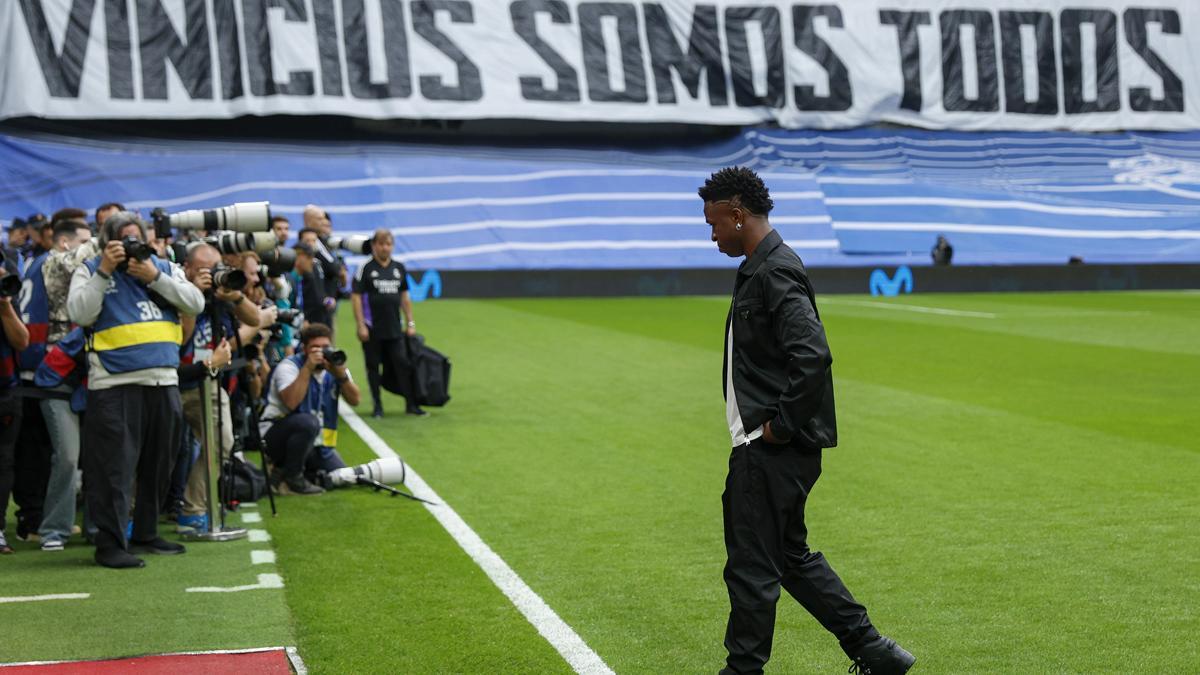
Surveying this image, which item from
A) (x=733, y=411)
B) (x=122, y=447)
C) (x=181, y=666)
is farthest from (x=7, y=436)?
(x=733, y=411)

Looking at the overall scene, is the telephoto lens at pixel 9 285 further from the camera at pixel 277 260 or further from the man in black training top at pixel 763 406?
the man in black training top at pixel 763 406

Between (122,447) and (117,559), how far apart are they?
0.69 m

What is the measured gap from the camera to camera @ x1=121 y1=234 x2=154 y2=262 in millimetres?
8367

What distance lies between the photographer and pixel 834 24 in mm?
46781

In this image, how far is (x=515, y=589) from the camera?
27.1 ft

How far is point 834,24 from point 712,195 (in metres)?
42.6

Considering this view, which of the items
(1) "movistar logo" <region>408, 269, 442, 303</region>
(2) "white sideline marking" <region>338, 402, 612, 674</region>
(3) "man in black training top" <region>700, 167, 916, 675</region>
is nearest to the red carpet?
(2) "white sideline marking" <region>338, 402, 612, 674</region>

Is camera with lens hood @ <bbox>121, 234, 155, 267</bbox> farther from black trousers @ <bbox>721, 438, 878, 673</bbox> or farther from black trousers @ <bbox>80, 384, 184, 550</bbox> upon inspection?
black trousers @ <bbox>721, 438, 878, 673</bbox>

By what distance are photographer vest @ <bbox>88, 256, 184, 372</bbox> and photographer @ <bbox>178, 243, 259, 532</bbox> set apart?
0.54 meters

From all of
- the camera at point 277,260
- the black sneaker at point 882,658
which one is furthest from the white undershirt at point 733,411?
the camera at point 277,260

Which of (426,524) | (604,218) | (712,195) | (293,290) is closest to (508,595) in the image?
(426,524)

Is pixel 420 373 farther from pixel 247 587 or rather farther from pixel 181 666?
pixel 181 666

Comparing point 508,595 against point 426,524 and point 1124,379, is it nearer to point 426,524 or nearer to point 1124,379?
point 426,524

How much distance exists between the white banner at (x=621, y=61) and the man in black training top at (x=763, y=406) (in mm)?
37361
